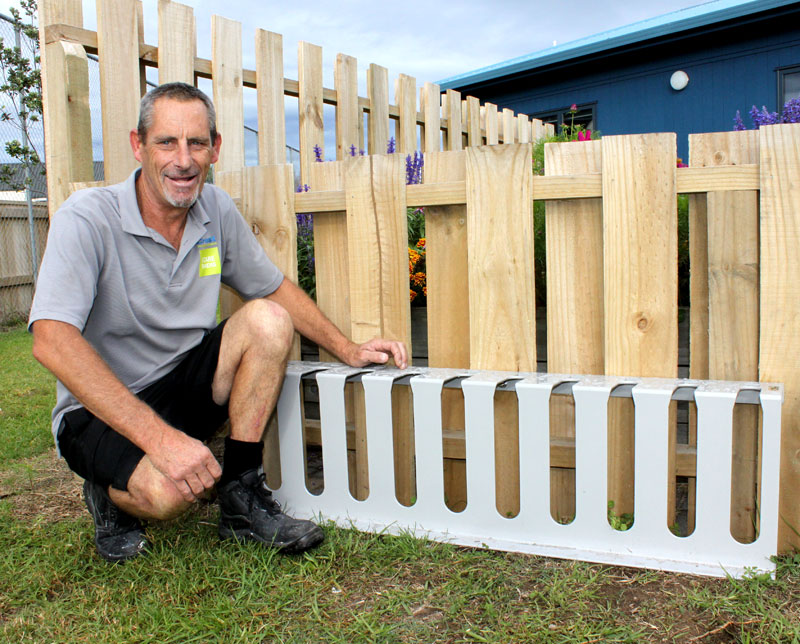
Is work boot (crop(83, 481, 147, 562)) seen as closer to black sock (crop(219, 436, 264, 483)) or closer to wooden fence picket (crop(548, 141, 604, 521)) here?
black sock (crop(219, 436, 264, 483))

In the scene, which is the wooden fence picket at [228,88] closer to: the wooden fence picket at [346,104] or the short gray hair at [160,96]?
the wooden fence picket at [346,104]

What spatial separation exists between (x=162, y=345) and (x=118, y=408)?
0.40 metres

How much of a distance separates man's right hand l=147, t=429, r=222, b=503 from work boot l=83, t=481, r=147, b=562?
36 cm

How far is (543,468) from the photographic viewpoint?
2082 millimetres

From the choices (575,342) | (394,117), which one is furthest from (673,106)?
(575,342)

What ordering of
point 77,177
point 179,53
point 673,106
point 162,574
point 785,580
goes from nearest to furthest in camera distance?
point 785,580 < point 162,574 < point 77,177 < point 179,53 < point 673,106

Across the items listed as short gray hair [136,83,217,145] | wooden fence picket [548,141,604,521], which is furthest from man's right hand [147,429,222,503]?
wooden fence picket [548,141,604,521]

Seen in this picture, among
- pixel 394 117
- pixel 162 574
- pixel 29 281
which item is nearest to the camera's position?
pixel 162 574

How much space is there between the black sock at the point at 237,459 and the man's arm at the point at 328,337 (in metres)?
0.44

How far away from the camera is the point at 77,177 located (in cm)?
320

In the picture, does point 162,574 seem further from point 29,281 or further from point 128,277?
point 29,281

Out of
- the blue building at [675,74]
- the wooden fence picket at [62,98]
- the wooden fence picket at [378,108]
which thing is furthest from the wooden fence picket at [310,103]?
the blue building at [675,74]

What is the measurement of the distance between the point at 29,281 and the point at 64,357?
7535mm

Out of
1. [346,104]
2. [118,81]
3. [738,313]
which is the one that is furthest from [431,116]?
[738,313]
